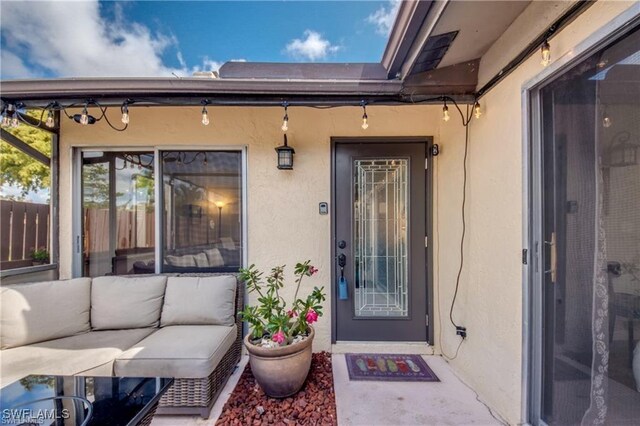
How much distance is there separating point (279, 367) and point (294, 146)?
204 cm

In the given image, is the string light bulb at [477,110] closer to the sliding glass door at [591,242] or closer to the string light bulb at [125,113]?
the sliding glass door at [591,242]

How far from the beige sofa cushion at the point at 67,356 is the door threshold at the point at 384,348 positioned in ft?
6.09

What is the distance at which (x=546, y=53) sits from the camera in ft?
4.78

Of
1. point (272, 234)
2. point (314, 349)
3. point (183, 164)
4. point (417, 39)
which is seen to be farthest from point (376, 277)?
point (183, 164)

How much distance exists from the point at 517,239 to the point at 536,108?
0.82 m

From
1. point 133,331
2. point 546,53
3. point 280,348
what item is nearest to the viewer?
point 546,53

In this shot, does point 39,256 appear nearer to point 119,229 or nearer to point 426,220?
point 119,229

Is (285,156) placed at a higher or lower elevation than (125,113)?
lower

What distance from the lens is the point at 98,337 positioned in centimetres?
221

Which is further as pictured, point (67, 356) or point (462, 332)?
point (462, 332)

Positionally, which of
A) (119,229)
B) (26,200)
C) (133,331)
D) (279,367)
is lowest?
(279,367)

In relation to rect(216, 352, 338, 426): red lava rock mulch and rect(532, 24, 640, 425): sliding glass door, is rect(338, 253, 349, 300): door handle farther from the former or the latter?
rect(532, 24, 640, 425): sliding glass door

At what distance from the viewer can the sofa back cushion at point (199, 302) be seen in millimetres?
2432

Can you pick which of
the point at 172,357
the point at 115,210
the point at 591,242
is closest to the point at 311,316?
the point at 172,357
